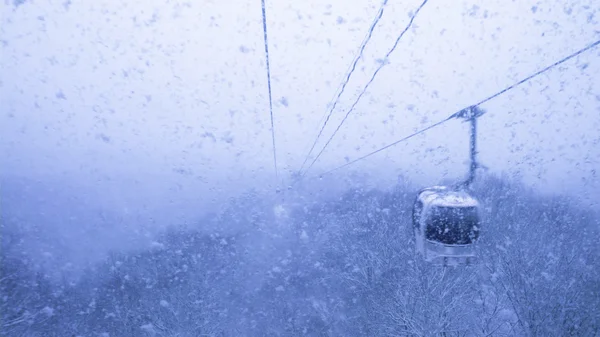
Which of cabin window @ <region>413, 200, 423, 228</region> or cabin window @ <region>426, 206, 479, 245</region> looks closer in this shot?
cabin window @ <region>426, 206, 479, 245</region>

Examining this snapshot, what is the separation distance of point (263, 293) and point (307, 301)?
3286mm

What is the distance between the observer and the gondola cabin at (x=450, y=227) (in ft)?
12.3

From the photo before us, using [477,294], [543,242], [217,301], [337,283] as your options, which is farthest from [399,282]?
[217,301]

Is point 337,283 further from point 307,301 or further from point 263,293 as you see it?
point 263,293

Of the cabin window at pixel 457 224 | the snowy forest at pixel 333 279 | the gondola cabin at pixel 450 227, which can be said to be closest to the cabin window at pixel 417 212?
the gondola cabin at pixel 450 227

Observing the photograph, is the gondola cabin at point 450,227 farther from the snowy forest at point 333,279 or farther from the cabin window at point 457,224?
the snowy forest at point 333,279

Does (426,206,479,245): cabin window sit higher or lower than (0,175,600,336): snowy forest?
higher

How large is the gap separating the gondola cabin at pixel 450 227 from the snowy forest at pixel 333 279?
7.79 m

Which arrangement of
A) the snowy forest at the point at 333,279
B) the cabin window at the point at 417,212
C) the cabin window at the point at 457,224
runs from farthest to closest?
1. the snowy forest at the point at 333,279
2. the cabin window at the point at 417,212
3. the cabin window at the point at 457,224

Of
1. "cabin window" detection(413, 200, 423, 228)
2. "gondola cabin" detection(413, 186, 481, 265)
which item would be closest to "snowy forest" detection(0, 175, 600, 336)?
"cabin window" detection(413, 200, 423, 228)

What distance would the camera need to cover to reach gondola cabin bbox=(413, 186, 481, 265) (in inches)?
147

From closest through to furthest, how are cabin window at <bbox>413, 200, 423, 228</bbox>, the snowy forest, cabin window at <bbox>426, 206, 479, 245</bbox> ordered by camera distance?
cabin window at <bbox>426, 206, 479, 245</bbox> < cabin window at <bbox>413, 200, 423, 228</bbox> < the snowy forest

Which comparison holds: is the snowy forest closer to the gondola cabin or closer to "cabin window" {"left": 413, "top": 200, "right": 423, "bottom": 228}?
"cabin window" {"left": 413, "top": 200, "right": 423, "bottom": 228}

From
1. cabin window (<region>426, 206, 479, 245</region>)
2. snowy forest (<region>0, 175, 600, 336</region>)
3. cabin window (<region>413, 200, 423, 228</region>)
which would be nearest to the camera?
cabin window (<region>426, 206, 479, 245</region>)
